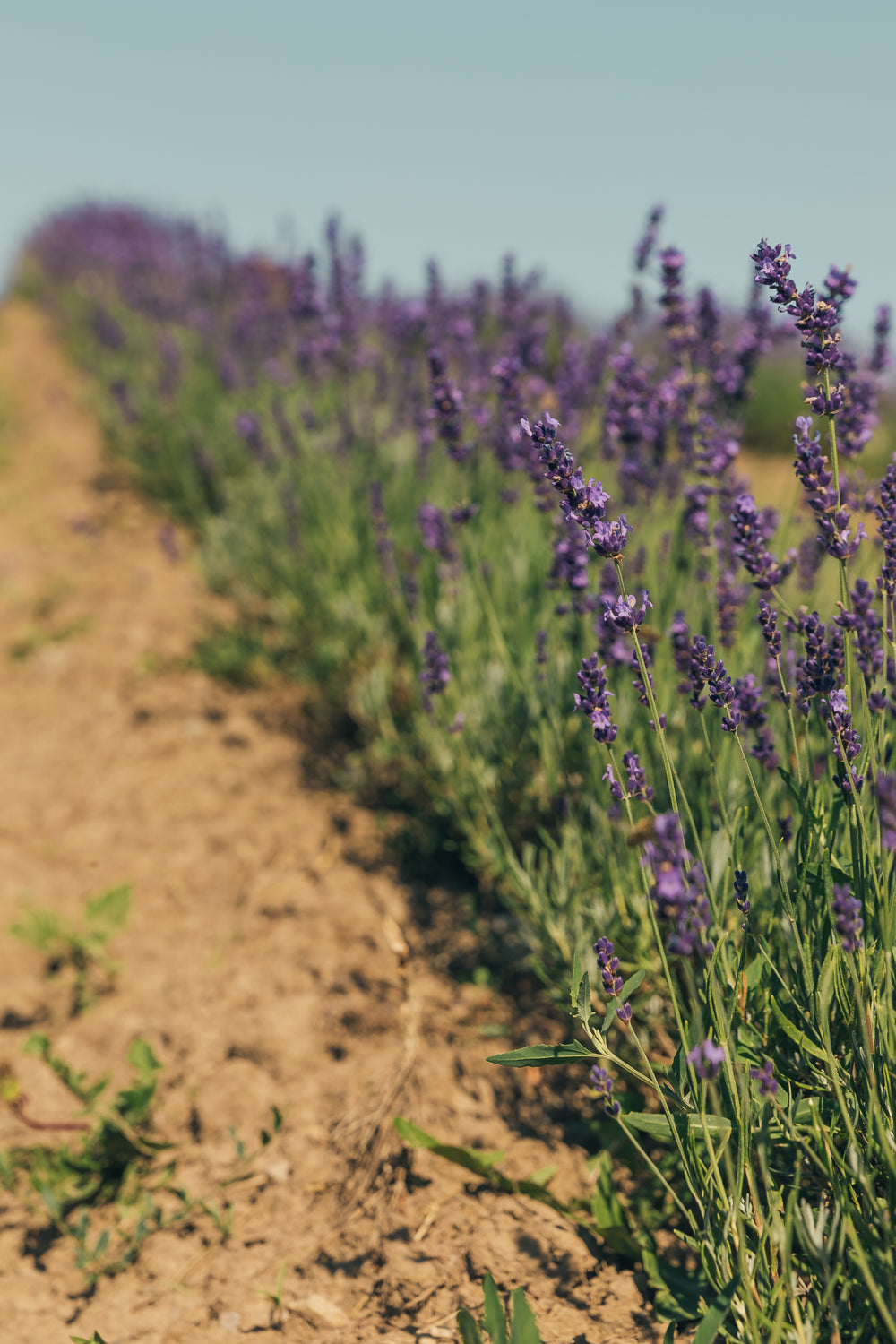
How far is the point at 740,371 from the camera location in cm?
238

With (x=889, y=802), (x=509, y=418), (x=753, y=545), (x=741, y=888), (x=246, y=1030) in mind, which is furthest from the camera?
(x=509, y=418)

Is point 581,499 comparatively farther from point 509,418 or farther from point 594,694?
point 509,418

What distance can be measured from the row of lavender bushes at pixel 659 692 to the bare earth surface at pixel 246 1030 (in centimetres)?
26

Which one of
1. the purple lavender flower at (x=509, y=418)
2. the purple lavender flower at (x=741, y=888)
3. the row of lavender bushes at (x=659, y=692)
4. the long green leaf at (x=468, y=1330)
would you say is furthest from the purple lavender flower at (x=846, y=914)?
the purple lavender flower at (x=509, y=418)

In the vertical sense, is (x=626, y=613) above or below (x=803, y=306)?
below

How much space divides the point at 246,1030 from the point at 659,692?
1.38 m

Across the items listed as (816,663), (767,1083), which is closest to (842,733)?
(816,663)

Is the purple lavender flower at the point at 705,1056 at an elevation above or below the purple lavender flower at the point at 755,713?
below

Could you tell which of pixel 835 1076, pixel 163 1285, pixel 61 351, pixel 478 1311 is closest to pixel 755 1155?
pixel 835 1076

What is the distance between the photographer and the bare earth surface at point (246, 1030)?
1.54m

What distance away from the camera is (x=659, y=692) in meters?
2.14

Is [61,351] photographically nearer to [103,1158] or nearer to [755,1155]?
[103,1158]

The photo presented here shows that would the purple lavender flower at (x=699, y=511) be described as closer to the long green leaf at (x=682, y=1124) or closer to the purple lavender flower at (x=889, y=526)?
the purple lavender flower at (x=889, y=526)

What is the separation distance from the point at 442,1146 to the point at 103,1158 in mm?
835
